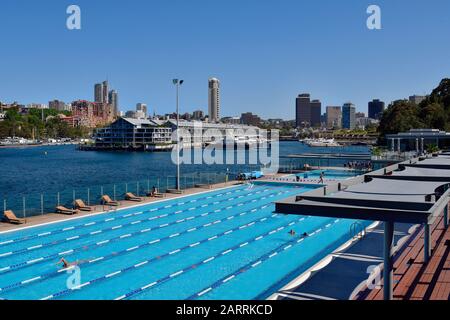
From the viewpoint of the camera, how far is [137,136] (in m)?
146

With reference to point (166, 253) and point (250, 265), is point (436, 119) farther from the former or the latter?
point (166, 253)

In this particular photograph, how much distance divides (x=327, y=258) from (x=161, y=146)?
423ft

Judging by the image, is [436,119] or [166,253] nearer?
[166,253]

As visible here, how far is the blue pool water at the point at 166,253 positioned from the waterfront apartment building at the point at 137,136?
117747 mm

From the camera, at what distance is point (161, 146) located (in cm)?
14200

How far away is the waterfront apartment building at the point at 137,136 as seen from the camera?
143 meters

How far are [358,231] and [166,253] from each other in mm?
9134

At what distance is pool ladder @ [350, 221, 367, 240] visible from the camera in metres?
18.9

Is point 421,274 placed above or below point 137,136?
below

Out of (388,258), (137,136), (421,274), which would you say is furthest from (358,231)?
(137,136)

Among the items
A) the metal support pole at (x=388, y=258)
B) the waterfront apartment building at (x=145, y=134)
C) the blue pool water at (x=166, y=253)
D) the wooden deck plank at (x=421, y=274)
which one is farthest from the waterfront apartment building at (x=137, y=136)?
the metal support pole at (x=388, y=258)

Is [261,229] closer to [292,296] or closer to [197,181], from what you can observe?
[292,296]

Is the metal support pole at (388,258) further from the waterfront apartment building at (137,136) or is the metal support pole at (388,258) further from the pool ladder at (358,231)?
the waterfront apartment building at (137,136)
